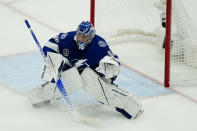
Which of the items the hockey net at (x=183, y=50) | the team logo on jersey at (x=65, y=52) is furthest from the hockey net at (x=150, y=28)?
the team logo on jersey at (x=65, y=52)

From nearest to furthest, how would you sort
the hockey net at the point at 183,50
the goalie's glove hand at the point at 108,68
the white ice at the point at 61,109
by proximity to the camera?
the goalie's glove hand at the point at 108,68
the white ice at the point at 61,109
the hockey net at the point at 183,50

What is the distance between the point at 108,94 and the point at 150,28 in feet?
5.28

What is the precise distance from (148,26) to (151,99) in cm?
116

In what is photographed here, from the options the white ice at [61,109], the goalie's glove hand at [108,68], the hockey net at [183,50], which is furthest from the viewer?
the hockey net at [183,50]

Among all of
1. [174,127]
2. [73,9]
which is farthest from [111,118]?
[73,9]

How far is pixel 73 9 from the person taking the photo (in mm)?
6820

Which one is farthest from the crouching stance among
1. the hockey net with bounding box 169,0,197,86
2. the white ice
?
the hockey net with bounding box 169,0,197,86

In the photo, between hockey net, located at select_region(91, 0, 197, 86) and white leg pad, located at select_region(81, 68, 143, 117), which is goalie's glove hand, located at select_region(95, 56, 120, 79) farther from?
hockey net, located at select_region(91, 0, 197, 86)

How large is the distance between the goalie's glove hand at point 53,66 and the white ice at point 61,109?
294mm

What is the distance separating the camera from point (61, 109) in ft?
14.3

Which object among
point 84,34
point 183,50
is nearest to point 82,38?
point 84,34

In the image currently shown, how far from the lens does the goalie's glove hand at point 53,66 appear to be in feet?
13.5

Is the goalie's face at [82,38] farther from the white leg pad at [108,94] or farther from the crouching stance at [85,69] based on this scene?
the white leg pad at [108,94]

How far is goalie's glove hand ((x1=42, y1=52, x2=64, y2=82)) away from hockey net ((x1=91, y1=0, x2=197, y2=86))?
3.61 feet
